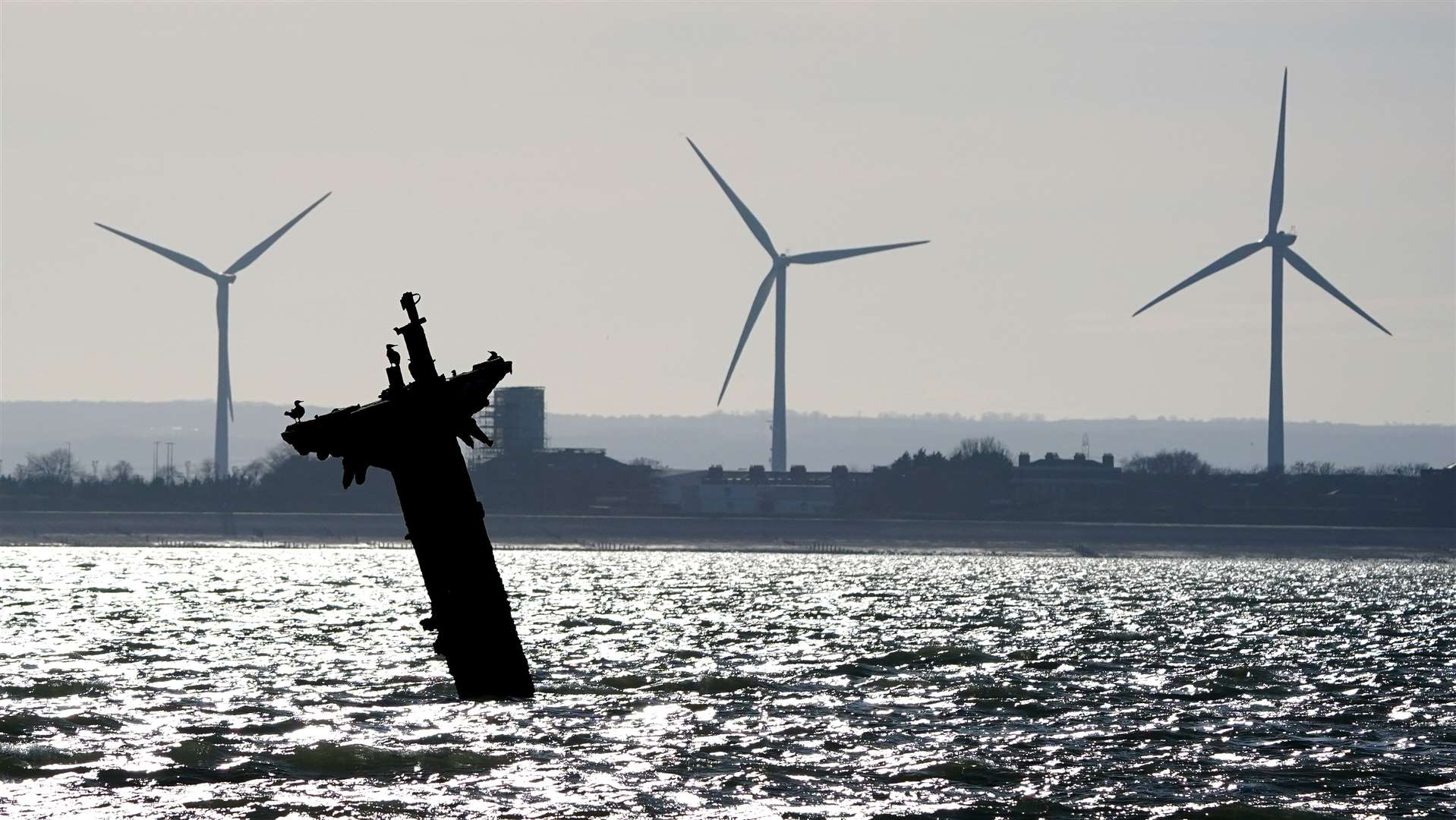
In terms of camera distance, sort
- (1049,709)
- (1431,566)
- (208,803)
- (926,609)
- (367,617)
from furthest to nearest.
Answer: (1431,566) → (926,609) → (367,617) → (1049,709) → (208,803)

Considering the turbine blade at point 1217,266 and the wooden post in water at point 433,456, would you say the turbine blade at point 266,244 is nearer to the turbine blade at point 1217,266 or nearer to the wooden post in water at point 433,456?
the turbine blade at point 1217,266

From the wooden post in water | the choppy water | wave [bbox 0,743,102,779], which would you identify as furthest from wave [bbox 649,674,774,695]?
wave [bbox 0,743,102,779]

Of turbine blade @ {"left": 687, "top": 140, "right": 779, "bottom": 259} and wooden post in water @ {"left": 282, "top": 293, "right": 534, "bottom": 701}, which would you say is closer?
wooden post in water @ {"left": 282, "top": 293, "right": 534, "bottom": 701}

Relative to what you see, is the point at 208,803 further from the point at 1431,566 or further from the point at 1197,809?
the point at 1431,566

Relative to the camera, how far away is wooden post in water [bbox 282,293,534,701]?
25797 mm

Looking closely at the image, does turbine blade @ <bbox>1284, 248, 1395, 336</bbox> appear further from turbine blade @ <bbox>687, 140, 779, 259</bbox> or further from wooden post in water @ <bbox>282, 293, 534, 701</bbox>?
wooden post in water @ <bbox>282, 293, 534, 701</bbox>

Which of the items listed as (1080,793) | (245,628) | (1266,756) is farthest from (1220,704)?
(245,628)

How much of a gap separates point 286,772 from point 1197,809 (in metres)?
11.5

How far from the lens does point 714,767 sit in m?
27.3

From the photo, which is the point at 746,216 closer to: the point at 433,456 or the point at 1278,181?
the point at 1278,181

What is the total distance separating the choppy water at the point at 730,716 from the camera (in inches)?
990

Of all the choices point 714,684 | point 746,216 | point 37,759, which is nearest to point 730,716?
point 714,684

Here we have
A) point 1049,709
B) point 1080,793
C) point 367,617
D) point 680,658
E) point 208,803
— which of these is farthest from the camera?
point 367,617

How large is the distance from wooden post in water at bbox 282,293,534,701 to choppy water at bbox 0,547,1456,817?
7.43 feet
